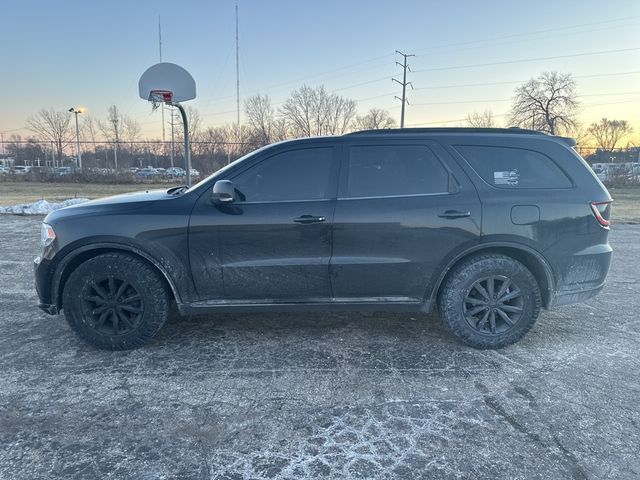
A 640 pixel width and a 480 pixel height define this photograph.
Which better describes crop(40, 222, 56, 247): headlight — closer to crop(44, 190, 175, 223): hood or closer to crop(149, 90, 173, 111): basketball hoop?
crop(44, 190, 175, 223): hood

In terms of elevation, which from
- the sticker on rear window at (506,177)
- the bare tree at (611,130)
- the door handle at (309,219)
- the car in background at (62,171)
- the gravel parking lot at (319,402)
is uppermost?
the bare tree at (611,130)

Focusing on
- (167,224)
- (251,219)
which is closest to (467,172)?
(251,219)

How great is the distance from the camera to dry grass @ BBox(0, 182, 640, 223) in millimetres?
14578

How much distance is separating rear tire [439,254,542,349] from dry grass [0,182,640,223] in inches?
407

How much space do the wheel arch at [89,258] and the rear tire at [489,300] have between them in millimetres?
2396

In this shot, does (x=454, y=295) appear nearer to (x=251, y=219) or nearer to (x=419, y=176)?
(x=419, y=176)

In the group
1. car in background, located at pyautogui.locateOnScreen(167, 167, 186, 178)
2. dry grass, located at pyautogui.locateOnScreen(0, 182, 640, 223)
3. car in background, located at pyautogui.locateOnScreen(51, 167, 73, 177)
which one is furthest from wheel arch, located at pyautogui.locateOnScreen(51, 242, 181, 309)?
car in background, located at pyautogui.locateOnScreen(51, 167, 73, 177)

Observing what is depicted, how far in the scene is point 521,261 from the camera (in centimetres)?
378

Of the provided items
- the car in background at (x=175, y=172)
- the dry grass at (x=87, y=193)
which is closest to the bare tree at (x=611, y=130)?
the dry grass at (x=87, y=193)

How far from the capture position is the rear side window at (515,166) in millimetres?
3701

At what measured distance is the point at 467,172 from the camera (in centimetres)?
367

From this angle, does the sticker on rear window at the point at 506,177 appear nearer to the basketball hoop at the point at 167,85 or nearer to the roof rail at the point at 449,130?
the roof rail at the point at 449,130

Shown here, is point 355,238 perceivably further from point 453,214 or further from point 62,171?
point 62,171

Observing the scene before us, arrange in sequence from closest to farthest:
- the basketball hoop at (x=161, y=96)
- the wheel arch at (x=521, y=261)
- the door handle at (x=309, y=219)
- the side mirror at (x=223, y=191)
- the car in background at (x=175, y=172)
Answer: the side mirror at (x=223, y=191)
the door handle at (x=309, y=219)
the wheel arch at (x=521, y=261)
the basketball hoop at (x=161, y=96)
the car in background at (x=175, y=172)
